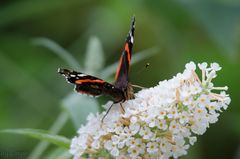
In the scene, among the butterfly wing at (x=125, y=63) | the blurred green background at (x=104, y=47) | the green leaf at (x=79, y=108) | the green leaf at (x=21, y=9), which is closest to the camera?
the butterfly wing at (x=125, y=63)

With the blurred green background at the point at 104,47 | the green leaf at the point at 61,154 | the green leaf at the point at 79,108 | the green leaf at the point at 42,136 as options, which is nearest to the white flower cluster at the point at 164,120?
the green leaf at the point at 42,136

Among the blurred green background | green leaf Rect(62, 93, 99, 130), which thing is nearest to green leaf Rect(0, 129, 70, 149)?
green leaf Rect(62, 93, 99, 130)

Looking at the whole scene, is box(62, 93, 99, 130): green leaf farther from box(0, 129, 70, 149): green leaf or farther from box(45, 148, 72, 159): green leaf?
box(0, 129, 70, 149): green leaf

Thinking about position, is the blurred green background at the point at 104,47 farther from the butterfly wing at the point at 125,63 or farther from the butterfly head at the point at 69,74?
the butterfly head at the point at 69,74

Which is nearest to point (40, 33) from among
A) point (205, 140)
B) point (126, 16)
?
point (126, 16)

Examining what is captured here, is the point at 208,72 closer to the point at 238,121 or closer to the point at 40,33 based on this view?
the point at 238,121

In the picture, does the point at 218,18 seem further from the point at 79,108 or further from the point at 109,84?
the point at 109,84
